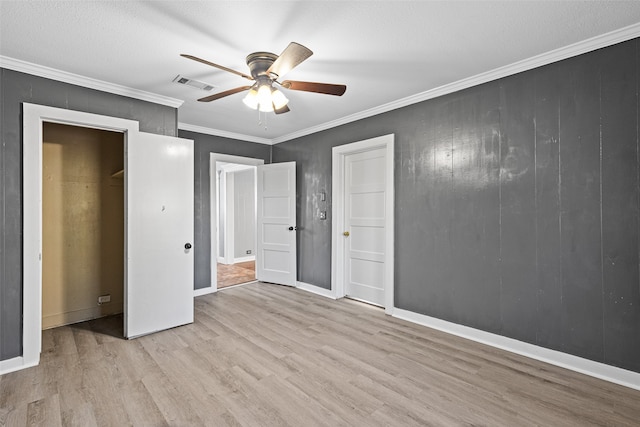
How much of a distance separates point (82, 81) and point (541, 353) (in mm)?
4856

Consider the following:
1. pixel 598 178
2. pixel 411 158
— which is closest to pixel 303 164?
pixel 411 158

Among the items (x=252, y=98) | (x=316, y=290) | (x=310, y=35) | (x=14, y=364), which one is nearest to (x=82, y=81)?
(x=252, y=98)

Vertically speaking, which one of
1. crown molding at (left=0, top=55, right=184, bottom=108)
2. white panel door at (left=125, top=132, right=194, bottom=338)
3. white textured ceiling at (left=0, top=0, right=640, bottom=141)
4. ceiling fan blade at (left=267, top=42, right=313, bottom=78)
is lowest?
white panel door at (left=125, top=132, right=194, bottom=338)

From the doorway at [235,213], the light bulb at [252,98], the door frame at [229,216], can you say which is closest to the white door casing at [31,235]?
the light bulb at [252,98]

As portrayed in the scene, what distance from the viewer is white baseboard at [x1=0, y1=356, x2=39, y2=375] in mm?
2543

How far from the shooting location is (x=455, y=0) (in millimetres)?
1924

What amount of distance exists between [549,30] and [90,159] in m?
4.79

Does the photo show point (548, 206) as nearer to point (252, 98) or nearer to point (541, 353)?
point (541, 353)

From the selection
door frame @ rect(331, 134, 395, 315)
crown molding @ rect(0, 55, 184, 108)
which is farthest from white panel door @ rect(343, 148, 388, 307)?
crown molding @ rect(0, 55, 184, 108)

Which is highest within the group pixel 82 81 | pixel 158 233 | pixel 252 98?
pixel 82 81

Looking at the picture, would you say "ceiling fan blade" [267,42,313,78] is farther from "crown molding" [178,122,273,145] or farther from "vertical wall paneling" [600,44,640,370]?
"crown molding" [178,122,273,145]

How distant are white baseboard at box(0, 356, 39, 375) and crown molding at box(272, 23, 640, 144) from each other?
4191mm

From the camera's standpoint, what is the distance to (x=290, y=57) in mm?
1965

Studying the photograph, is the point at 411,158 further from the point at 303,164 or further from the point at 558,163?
the point at 303,164
